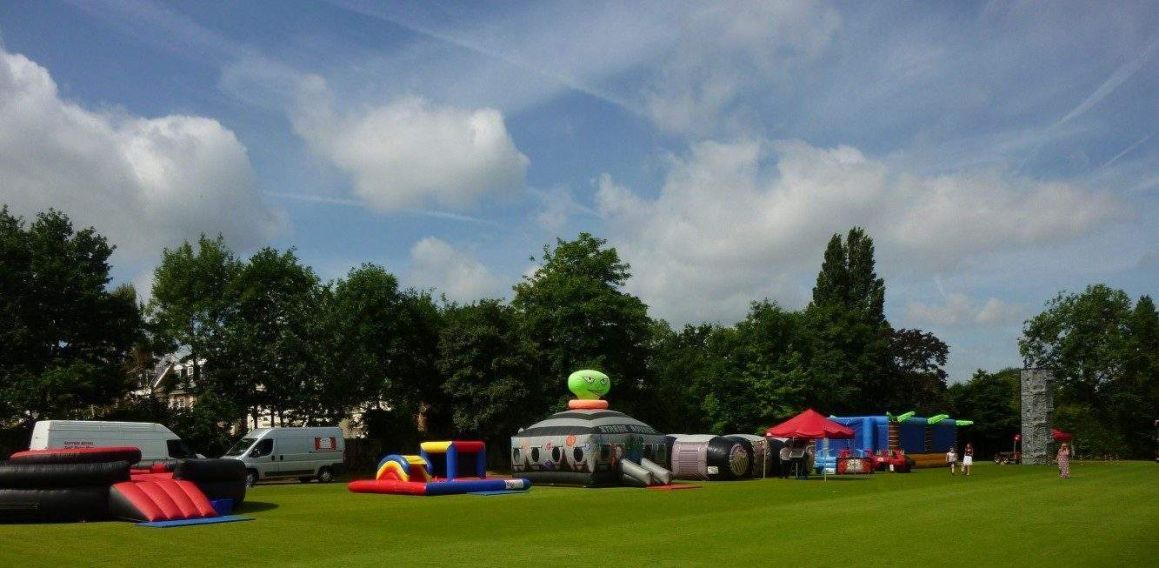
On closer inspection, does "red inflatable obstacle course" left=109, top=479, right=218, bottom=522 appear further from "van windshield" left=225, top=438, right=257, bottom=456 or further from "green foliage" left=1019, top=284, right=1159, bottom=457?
"green foliage" left=1019, top=284, right=1159, bottom=457

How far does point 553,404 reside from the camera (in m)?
44.9

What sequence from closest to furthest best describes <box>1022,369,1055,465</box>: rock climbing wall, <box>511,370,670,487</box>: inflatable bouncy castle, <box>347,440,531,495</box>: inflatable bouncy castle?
<box>347,440,531,495</box>: inflatable bouncy castle
<box>511,370,670,487</box>: inflatable bouncy castle
<box>1022,369,1055,465</box>: rock climbing wall

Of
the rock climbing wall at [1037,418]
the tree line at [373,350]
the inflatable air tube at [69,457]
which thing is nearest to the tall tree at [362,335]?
the tree line at [373,350]

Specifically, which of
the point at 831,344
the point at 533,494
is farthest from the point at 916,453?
the point at 533,494

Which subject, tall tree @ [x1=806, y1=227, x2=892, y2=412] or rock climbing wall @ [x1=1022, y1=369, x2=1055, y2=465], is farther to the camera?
tall tree @ [x1=806, y1=227, x2=892, y2=412]

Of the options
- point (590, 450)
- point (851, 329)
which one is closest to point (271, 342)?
point (590, 450)

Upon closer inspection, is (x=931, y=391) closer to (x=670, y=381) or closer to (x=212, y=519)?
(x=670, y=381)

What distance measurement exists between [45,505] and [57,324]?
23.0 m

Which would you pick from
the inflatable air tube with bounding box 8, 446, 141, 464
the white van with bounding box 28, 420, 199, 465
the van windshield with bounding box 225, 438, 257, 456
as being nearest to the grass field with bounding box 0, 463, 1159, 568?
the inflatable air tube with bounding box 8, 446, 141, 464

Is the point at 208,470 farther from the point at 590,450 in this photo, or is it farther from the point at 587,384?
the point at 587,384

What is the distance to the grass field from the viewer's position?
1212 cm

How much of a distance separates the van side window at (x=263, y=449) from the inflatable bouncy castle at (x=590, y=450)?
8.70m

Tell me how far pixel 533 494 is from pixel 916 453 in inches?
1172

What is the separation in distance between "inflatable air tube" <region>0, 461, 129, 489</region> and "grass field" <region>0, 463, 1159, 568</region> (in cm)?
91
